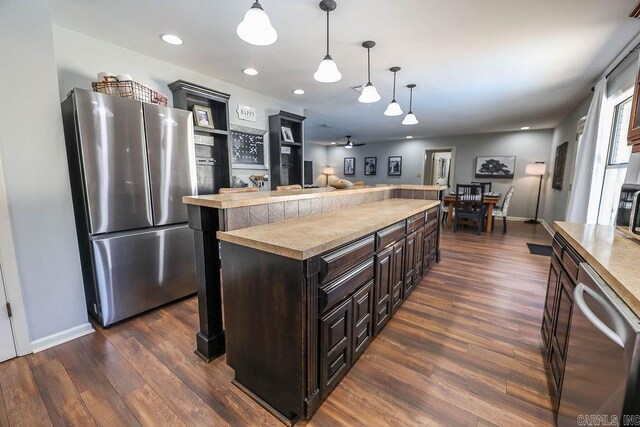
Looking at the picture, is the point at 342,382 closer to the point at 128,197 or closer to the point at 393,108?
the point at 128,197

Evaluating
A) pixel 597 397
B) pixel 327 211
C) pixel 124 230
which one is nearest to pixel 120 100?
pixel 124 230

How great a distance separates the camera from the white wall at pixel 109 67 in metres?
2.21

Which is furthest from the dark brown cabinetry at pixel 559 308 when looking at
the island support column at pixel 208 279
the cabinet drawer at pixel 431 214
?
the island support column at pixel 208 279

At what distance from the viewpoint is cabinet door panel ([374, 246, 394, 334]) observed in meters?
1.75

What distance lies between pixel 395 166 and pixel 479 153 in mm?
2531

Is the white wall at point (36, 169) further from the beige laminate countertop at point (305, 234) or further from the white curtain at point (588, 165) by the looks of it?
the white curtain at point (588, 165)

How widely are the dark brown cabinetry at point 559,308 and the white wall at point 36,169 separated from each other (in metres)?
3.05

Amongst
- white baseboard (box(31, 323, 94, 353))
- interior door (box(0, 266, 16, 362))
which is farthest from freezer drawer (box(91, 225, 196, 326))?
interior door (box(0, 266, 16, 362))

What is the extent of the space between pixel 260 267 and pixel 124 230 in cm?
152

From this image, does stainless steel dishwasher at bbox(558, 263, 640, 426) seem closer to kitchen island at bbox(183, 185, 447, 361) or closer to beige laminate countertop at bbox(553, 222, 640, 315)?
beige laminate countertop at bbox(553, 222, 640, 315)

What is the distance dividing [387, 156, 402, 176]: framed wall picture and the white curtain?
568cm

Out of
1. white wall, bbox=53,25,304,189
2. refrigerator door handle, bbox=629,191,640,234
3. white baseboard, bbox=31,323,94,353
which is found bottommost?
white baseboard, bbox=31,323,94,353

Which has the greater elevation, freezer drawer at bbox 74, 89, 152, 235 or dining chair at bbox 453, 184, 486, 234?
freezer drawer at bbox 74, 89, 152, 235

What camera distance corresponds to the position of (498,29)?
2.16 m
